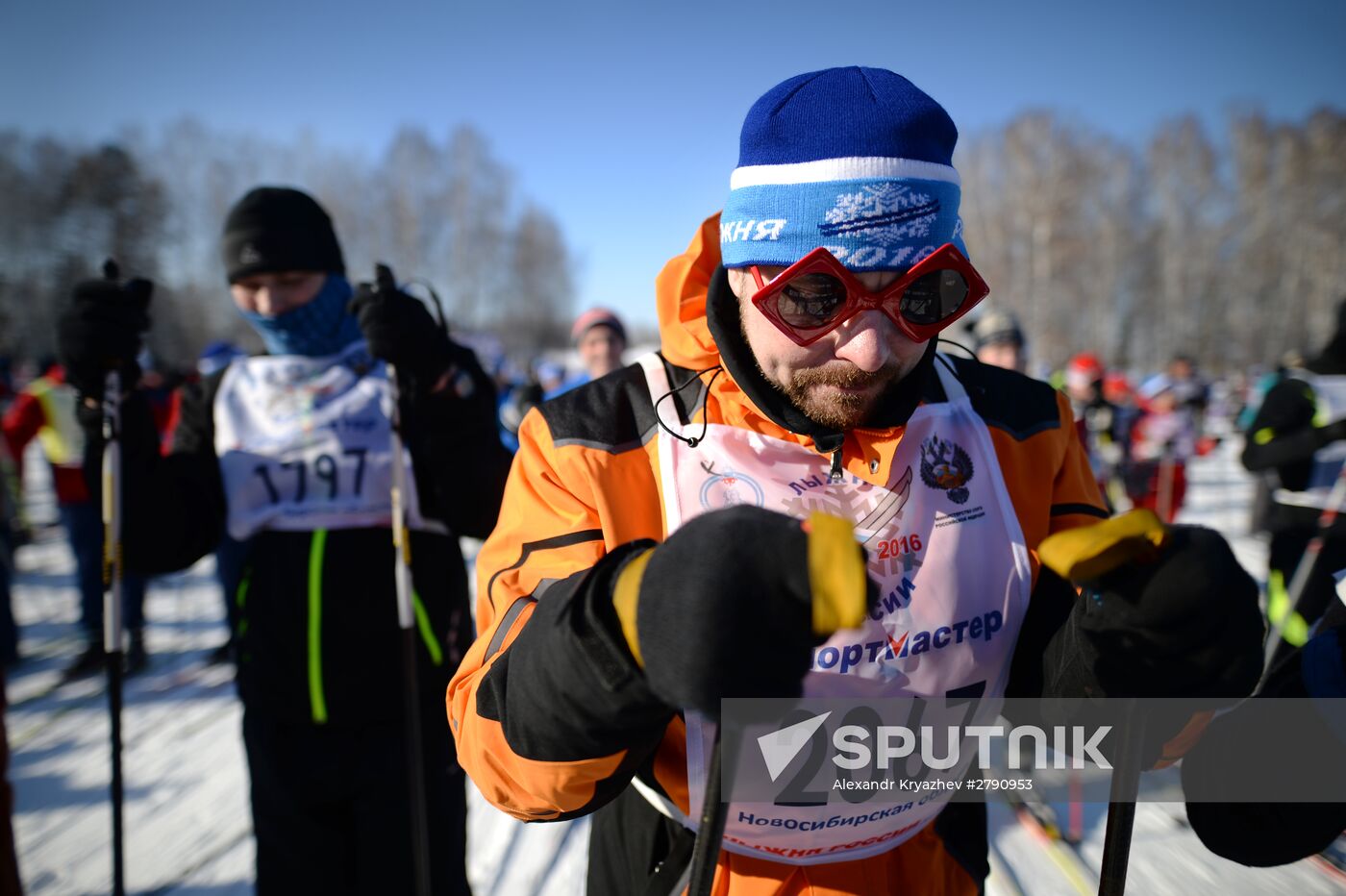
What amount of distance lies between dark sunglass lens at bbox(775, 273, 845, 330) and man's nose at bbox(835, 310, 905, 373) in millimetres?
37

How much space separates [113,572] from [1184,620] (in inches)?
106

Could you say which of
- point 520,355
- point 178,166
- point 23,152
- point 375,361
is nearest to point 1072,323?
point 520,355

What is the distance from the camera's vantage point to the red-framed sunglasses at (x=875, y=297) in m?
1.08

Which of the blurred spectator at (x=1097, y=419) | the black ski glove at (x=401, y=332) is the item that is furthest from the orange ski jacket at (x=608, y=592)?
the blurred spectator at (x=1097, y=419)

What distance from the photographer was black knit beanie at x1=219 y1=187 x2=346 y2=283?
2055mm

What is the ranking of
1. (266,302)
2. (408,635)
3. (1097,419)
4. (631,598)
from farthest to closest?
(1097,419) → (266,302) → (408,635) → (631,598)

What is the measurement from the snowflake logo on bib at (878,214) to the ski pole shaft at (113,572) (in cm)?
204

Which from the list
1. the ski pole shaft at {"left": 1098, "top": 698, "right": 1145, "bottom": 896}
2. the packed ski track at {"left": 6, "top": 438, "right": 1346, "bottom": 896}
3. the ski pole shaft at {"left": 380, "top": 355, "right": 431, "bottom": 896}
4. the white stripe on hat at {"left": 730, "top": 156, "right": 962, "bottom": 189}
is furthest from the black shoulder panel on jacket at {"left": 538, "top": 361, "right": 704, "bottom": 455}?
the packed ski track at {"left": 6, "top": 438, "right": 1346, "bottom": 896}

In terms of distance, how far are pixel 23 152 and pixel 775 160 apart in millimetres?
39503

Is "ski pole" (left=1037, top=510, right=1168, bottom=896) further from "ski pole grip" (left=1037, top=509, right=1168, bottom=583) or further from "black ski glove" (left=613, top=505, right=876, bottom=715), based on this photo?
"black ski glove" (left=613, top=505, right=876, bottom=715)

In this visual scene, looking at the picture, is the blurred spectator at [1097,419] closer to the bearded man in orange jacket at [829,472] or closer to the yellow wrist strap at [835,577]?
the bearded man in orange jacket at [829,472]

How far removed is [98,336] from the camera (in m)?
1.90

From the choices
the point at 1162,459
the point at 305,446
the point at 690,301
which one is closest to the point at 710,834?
the point at 690,301

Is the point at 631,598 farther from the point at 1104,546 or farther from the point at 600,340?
the point at 600,340
